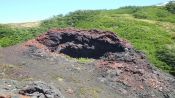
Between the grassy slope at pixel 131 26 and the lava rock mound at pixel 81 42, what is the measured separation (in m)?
3.22

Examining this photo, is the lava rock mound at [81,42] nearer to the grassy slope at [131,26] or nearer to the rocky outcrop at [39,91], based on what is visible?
the grassy slope at [131,26]

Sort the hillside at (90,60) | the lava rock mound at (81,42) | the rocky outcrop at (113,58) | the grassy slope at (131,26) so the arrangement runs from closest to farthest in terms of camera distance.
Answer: the hillside at (90,60) → the rocky outcrop at (113,58) → the lava rock mound at (81,42) → the grassy slope at (131,26)

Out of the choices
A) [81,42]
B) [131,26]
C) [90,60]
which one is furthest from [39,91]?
[131,26]

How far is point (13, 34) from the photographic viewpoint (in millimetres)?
49031

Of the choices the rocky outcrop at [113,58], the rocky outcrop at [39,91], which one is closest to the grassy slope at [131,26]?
the rocky outcrop at [113,58]

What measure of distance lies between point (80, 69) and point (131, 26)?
16.8 meters

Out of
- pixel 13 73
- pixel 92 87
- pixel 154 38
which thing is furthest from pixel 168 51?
pixel 13 73

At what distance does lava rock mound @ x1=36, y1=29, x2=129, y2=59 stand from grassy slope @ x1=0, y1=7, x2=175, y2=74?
127 inches

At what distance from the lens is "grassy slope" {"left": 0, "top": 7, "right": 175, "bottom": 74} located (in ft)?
145

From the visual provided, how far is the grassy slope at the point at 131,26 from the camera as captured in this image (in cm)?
4431

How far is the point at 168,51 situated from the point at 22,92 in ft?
65.1

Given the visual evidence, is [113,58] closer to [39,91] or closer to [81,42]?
[81,42]

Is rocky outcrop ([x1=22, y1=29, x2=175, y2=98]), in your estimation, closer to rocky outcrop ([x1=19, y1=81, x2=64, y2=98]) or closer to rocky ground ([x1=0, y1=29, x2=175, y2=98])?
rocky ground ([x1=0, y1=29, x2=175, y2=98])

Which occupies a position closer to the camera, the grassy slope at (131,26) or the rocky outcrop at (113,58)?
the rocky outcrop at (113,58)
